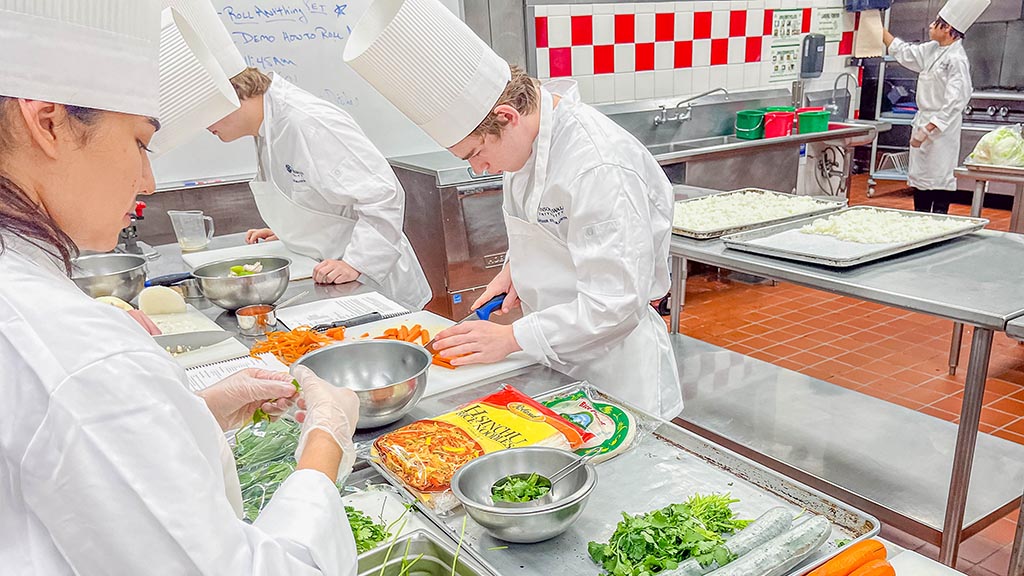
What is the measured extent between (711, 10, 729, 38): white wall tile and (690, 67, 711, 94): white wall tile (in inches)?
10.3

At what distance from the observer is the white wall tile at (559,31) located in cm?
464

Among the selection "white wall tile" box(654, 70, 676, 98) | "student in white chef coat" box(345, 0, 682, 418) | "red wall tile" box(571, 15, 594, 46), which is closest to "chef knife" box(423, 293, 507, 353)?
"student in white chef coat" box(345, 0, 682, 418)

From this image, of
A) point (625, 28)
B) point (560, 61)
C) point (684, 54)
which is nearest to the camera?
point (560, 61)

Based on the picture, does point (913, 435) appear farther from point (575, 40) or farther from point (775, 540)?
point (575, 40)

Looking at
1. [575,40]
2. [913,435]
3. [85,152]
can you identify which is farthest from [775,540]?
[575,40]

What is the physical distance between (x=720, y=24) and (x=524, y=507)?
513 cm

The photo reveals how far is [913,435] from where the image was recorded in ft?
9.02

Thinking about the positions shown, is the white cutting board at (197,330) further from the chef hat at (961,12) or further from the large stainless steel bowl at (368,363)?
the chef hat at (961,12)

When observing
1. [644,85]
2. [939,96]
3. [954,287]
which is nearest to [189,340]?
[954,287]

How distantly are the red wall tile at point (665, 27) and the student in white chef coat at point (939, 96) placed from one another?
2.41 m

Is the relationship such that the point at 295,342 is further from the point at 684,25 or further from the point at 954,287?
the point at 684,25

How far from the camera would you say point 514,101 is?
72.4 inches

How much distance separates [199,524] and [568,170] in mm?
1317

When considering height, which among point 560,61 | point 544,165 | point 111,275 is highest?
point 560,61
